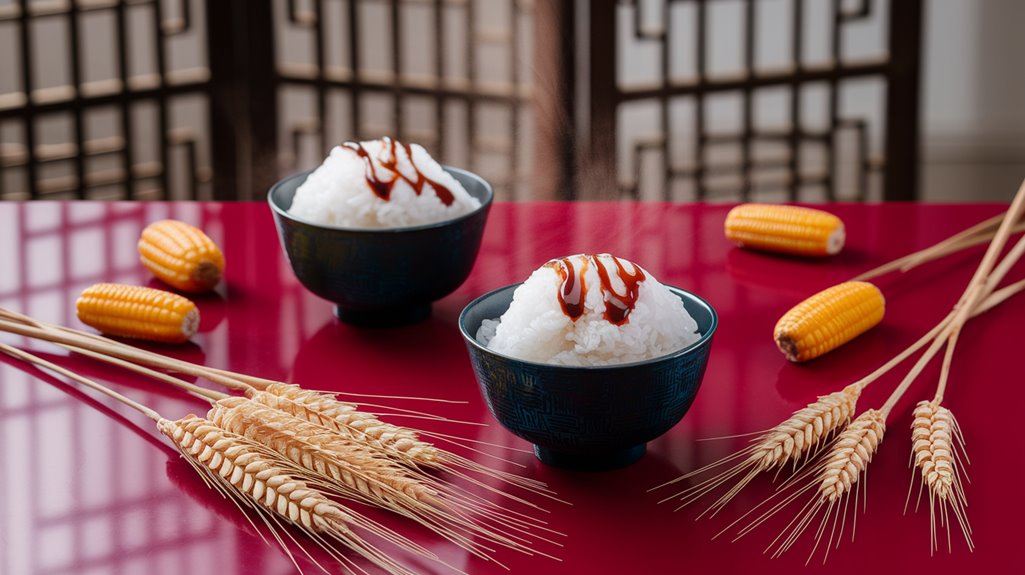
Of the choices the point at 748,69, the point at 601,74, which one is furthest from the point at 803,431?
the point at 748,69

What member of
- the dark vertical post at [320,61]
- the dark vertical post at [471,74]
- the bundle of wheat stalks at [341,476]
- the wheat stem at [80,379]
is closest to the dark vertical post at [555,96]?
the dark vertical post at [471,74]

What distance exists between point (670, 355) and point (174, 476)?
0.48m

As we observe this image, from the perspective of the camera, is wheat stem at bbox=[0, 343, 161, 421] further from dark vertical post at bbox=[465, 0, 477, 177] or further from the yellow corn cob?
dark vertical post at bbox=[465, 0, 477, 177]

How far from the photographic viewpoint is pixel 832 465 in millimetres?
1090

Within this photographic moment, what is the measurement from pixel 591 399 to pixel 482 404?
0.24 m

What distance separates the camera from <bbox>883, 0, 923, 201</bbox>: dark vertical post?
3.50 m

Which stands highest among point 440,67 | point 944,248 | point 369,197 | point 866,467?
point 440,67

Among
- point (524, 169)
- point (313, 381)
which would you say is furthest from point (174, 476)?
point (524, 169)

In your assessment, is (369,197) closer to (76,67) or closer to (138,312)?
(138,312)

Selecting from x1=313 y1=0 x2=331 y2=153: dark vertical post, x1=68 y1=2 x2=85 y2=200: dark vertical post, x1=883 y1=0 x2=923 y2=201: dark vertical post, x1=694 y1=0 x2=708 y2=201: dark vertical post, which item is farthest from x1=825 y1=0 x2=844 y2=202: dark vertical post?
x1=68 y1=2 x2=85 y2=200: dark vertical post

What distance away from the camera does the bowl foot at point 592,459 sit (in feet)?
3.74

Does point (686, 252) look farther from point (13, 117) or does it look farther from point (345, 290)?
point (13, 117)

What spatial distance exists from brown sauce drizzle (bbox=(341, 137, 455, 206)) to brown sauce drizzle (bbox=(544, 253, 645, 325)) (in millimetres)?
341

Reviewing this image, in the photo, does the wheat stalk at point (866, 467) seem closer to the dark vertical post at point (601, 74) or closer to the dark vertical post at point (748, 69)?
the dark vertical post at point (601, 74)
